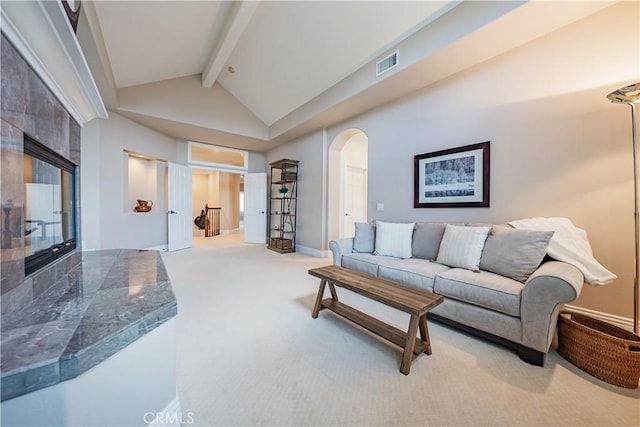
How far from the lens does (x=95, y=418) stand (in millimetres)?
867

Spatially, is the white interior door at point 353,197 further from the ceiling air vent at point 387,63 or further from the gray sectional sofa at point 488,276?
the gray sectional sofa at point 488,276

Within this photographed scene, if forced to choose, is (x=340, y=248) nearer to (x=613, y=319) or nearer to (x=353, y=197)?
(x=613, y=319)

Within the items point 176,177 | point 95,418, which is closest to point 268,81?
point 176,177

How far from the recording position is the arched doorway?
4.95 m

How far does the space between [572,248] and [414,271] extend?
47.4 inches

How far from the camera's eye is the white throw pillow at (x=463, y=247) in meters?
2.24

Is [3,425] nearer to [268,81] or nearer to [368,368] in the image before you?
[368,368]

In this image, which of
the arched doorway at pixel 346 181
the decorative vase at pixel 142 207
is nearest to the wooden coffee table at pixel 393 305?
the arched doorway at pixel 346 181

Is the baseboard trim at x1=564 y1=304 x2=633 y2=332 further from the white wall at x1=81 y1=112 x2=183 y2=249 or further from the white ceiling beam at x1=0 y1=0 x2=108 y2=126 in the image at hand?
the white wall at x1=81 y1=112 x2=183 y2=249

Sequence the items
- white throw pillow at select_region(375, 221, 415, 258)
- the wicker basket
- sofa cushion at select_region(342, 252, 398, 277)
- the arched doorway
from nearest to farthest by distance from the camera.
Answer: the wicker basket < sofa cushion at select_region(342, 252, 398, 277) < white throw pillow at select_region(375, 221, 415, 258) < the arched doorway

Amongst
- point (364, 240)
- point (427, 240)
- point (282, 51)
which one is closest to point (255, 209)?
point (282, 51)

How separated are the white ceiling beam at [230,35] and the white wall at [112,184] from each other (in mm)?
1763

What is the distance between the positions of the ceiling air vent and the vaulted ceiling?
0.07m

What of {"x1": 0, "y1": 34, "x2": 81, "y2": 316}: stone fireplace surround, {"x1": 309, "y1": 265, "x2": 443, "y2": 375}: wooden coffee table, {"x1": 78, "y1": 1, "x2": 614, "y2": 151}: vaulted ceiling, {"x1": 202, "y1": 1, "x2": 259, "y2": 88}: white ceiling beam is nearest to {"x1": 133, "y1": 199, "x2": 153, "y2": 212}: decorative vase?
Answer: {"x1": 78, "y1": 1, "x2": 614, "y2": 151}: vaulted ceiling
